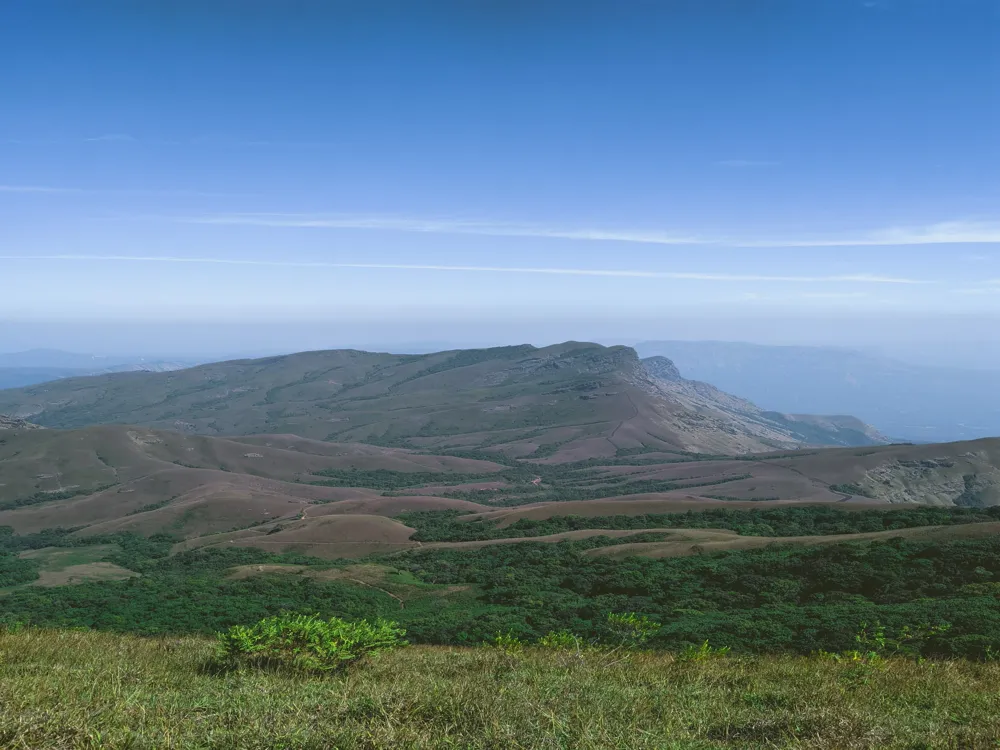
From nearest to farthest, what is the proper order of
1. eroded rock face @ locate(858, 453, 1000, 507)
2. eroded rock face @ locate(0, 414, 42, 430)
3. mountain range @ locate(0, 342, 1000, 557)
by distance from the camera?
mountain range @ locate(0, 342, 1000, 557)
eroded rock face @ locate(858, 453, 1000, 507)
eroded rock face @ locate(0, 414, 42, 430)

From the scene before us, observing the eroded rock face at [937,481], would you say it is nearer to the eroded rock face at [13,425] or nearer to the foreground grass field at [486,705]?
the foreground grass field at [486,705]

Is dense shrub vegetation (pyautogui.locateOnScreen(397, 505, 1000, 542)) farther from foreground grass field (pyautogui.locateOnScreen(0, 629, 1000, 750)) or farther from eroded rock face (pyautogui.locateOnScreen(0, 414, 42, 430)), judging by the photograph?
eroded rock face (pyautogui.locateOnScreen(0, 414, 42, 430))

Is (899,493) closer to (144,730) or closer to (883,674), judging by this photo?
(883,674)

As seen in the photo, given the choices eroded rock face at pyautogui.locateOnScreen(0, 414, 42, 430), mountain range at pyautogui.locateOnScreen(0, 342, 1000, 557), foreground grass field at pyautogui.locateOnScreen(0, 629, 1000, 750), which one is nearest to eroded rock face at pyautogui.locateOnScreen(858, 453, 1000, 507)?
mountain range at pyautogui.locateOnScreen(0, 342, 1000, 557)

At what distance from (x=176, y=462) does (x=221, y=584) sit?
93.4m

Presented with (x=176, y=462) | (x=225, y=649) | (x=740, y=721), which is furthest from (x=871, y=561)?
(x=176, y=462)

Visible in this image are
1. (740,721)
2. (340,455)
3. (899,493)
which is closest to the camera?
(740,721)

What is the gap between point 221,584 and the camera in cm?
4150

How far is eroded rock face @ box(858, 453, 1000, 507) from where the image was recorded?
335 ft

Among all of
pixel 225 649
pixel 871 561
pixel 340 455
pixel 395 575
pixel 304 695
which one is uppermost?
pixel 304 695

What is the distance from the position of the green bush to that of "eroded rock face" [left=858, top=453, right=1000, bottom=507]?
113341 mm

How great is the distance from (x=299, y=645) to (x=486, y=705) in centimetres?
361

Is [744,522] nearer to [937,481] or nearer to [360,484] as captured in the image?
[937,481]

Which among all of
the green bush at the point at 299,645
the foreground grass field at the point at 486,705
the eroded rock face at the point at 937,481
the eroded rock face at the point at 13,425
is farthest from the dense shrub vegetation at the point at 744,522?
the eroded rock face at the point at 13,425
